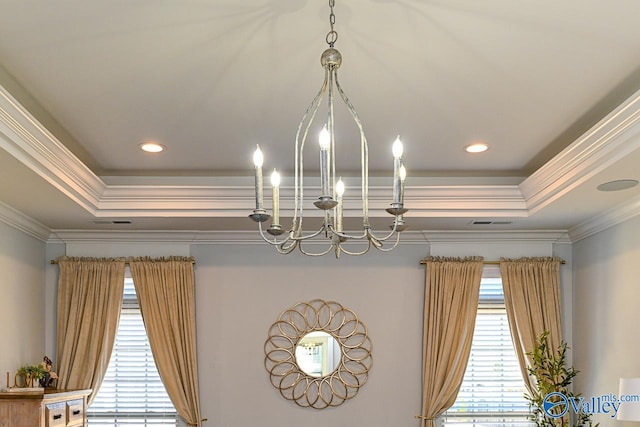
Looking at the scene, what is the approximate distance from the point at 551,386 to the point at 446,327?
0.92 meters

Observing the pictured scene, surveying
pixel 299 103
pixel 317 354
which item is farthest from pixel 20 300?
pixel 299 103

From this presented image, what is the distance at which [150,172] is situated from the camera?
18.4 feet

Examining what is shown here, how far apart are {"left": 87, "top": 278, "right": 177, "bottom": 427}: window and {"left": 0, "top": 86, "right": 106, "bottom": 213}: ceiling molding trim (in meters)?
1.26

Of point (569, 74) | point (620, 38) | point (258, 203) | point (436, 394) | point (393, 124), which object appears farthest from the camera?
point (436, 394)

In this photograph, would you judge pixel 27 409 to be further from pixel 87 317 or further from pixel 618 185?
pixel 618 185

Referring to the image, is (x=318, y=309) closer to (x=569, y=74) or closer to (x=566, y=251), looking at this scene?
(x=566, y=251)

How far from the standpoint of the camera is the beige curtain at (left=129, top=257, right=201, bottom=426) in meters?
6.00

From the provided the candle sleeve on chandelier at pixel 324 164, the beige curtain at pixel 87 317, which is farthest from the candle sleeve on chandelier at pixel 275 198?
the beige curtain at pixel 87 317

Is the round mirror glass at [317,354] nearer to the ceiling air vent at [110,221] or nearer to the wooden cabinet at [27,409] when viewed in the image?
the ceiling air vent at [110,221]

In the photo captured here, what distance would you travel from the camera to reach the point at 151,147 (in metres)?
4.90

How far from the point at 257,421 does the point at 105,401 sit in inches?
49.3

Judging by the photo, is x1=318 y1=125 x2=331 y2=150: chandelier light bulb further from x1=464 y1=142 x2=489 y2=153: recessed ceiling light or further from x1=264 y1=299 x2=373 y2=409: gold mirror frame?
x1=264 y1=299 x2=373 y2=409: gold mirror frame

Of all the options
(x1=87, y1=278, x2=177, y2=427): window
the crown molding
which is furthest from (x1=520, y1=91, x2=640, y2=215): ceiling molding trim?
(x1=87, y1=278, x2=177, y2=427): window

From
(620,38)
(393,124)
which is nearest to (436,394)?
(393,124)
